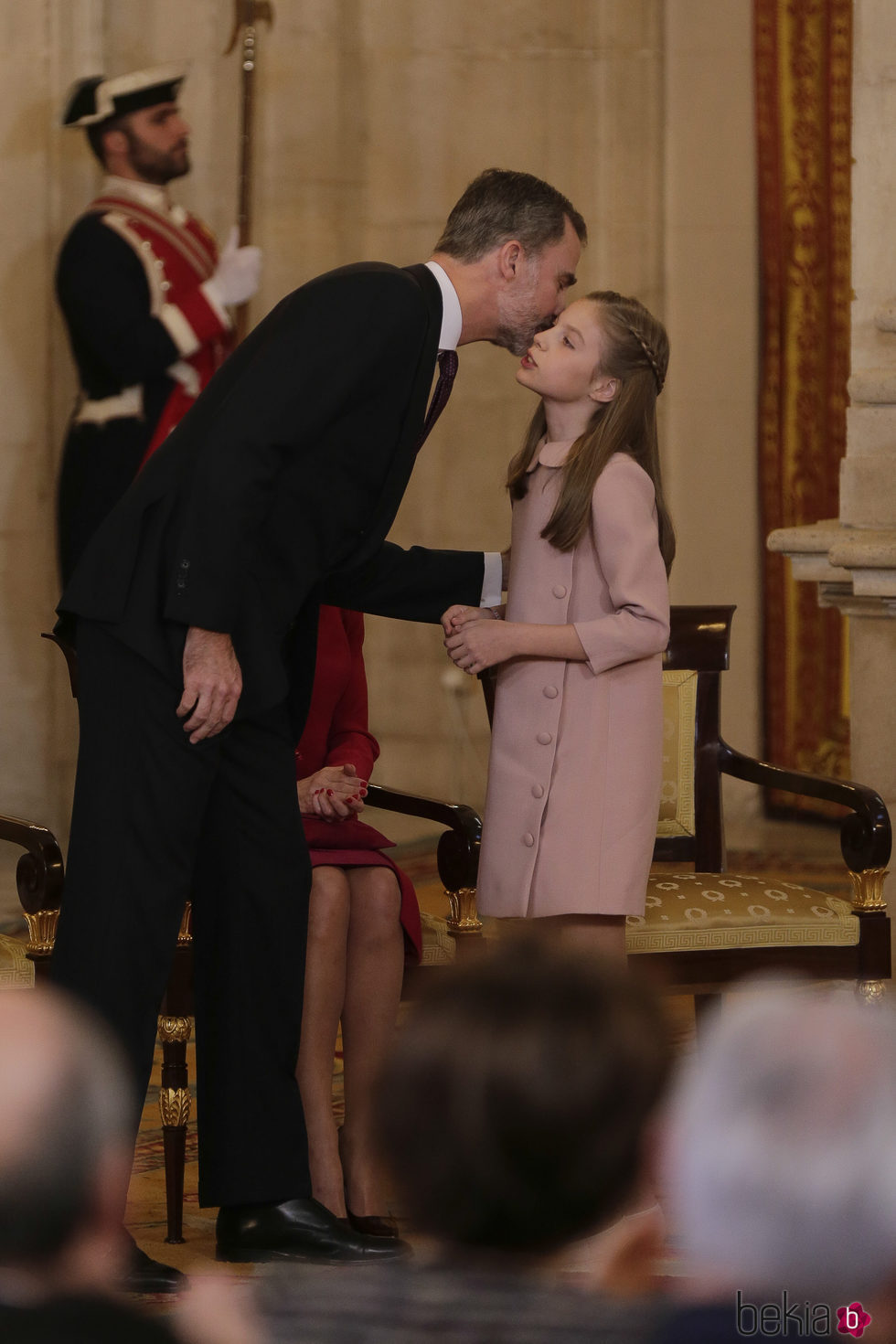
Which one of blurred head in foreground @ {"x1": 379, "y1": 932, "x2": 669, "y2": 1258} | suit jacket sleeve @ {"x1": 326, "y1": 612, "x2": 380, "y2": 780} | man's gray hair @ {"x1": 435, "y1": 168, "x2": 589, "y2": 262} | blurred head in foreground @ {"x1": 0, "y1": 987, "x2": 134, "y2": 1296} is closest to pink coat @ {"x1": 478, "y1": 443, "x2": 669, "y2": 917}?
man's gray hair @ {"x1": 435, "y1": 168, "x2": 589, "y2": 262}

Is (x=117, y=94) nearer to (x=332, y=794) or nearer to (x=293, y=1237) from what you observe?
(x=332, y=794)

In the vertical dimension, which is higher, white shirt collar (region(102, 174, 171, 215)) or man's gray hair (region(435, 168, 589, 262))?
white shirt collar (region(102, 174, 171, 215))

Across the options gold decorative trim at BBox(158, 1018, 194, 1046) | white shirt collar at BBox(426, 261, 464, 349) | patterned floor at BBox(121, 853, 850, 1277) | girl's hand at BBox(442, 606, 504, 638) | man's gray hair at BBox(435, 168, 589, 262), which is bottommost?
patterned floor at BBox(121, 853, 850, 1277)

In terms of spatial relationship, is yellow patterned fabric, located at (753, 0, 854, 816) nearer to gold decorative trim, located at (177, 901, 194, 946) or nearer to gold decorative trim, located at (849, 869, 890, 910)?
gold decorative trim, located at (849, 869, 890, 910)

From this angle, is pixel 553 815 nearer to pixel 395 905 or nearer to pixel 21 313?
pixel 395 905

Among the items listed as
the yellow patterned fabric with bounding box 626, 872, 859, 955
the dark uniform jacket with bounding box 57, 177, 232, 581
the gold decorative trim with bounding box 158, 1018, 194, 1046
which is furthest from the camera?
the dark uniform jacket with bounding box 57, 177, 232, 581

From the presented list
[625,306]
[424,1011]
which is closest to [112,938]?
[625,306]

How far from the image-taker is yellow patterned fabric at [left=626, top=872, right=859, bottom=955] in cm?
330

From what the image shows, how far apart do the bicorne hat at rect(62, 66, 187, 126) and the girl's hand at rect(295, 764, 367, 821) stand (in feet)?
10.7

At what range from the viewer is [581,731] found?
9.95ft

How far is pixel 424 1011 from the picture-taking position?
3.84 ft

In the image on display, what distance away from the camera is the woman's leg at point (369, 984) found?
3.16m

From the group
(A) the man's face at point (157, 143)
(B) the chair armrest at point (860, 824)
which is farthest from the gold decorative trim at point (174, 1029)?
(A) the man's face at point (157, 143)

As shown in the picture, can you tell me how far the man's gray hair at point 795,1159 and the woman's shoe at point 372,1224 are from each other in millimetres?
2103
